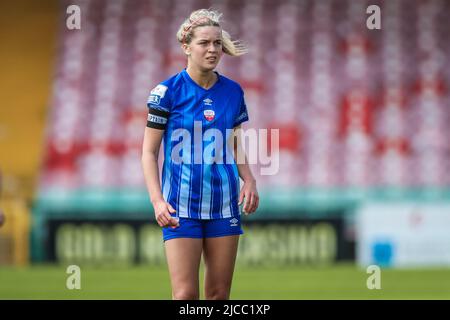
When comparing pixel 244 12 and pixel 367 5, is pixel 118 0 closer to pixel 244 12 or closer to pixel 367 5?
pixel 244 12

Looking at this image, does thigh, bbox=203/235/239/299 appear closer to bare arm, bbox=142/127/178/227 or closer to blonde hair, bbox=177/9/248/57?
bare arm, bbox=142/127/178/227

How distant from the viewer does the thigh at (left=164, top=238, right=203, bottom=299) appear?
13.8 feet

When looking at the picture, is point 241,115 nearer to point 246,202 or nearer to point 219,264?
point 246,202

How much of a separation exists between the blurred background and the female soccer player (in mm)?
8738

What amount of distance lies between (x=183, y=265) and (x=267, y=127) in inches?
461

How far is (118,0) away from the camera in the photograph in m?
17.0

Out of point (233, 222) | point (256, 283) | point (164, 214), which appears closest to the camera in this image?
point (164, 214)

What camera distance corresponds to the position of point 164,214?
4137 mm

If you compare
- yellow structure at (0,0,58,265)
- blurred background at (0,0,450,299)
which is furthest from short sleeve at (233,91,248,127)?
yellow structure at (0,0,58,265)

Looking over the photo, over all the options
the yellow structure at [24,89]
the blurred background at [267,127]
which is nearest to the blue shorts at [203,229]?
the blurred background at [267,127]

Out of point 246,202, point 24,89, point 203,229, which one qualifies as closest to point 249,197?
point 246,202
